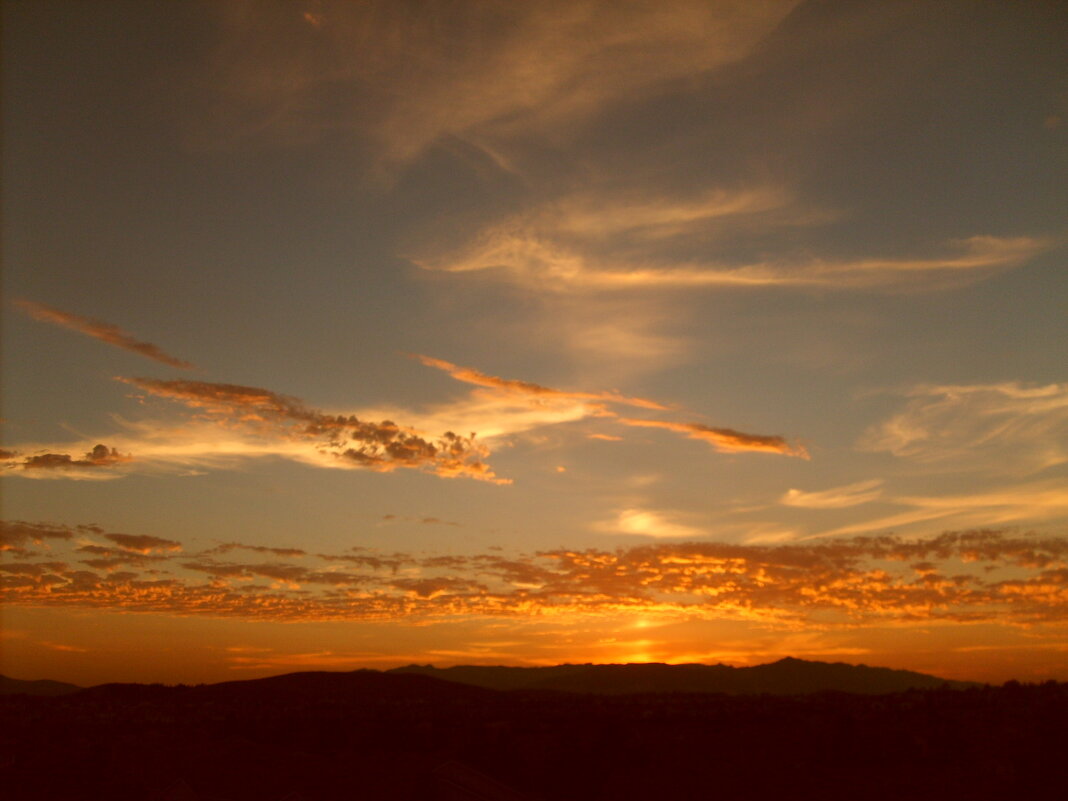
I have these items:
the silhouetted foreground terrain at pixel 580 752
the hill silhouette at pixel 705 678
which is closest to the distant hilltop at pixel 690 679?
the hill silhouette at pixel 705 678

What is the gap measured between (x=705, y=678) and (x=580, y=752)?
112 m

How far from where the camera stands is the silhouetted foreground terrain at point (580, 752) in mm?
31359

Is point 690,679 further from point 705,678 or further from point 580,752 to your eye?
point 580,752

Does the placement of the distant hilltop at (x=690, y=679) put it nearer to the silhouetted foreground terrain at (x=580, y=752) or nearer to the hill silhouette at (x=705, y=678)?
the hill silhouette at (x=705, y=678)

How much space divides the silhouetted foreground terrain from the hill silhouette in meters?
83.6

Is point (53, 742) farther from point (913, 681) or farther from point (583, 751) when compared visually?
point (913, 681)

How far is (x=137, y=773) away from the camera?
119ft

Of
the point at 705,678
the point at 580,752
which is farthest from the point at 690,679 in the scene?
the point at 580,752

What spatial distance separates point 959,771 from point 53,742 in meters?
41.5

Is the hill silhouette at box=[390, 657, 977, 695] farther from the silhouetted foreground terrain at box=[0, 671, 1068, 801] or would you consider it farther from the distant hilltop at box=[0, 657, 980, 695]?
the silhouetted foreground terrain at box=[0, 671, 1068, 801]

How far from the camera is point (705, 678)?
14238 centimetres

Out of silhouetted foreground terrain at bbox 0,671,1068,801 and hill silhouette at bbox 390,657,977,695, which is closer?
silhouetted foreground terrain at bbox 0,671,1068,801

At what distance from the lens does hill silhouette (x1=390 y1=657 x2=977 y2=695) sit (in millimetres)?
132000

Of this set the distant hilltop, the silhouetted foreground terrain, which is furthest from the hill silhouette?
the silhouetted foreground terrain
